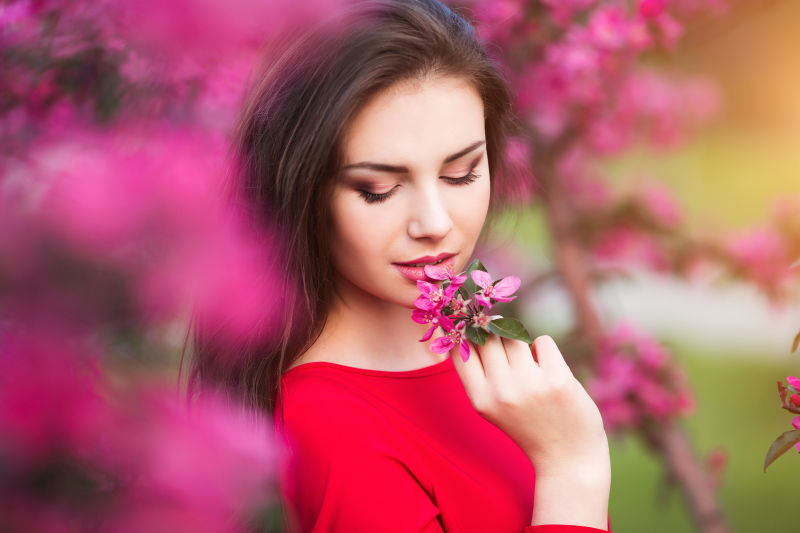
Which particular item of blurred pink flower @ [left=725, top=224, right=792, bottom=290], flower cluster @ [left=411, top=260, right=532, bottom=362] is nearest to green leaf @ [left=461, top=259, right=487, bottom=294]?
flower cluster @ [left=411, top=260, right=532, bottom=362]

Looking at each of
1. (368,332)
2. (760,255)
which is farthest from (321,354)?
(760,255)

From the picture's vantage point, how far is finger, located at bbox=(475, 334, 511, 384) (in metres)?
0.98

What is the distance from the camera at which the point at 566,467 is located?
3.25ft

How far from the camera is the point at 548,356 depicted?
3.28 feet

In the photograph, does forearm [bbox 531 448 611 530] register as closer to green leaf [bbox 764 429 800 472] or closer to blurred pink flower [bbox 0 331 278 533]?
green leaf [bbox 764 429 800 472]

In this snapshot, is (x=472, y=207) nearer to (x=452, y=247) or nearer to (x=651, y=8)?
(x=452, y=247)

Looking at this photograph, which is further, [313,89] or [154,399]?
[313,89]

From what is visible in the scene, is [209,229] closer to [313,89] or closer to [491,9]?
[313,89]

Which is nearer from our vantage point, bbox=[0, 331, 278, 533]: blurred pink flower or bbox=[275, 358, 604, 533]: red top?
bbox=[0, 331, 278, 533]: blurred pink flower

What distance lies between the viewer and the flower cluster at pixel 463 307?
0.92 m

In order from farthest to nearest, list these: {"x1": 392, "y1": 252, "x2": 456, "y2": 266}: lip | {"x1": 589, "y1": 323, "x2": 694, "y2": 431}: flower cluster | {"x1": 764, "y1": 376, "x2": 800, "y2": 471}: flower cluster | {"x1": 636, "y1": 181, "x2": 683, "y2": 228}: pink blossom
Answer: {"x1": 636, "y1": 181, "x2": 683, "y2": 228}: pink blossom
{"x1": 589, "y1": 323, "x2": 694, "y2": 431}: flower cluster
{"x1": 392, "y1": 252, "x2": 456, "y2": 266}: lip
{"x1": 764, "y1": 376, "x2": 800, "y2": 471}: flower cluster

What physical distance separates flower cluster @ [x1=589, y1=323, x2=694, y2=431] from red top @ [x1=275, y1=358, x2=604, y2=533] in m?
1.28

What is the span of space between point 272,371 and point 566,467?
1.30 feet

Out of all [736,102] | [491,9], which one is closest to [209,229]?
[491,9]
